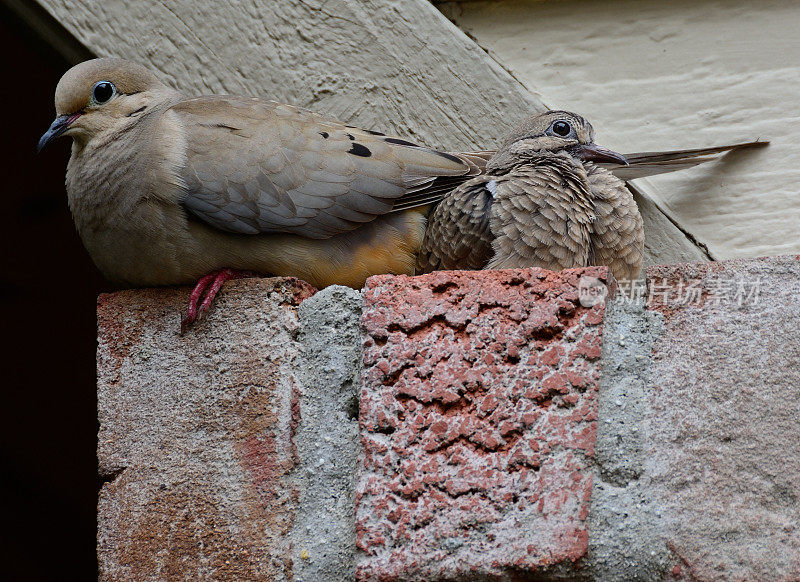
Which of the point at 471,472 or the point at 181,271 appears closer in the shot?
the point at 471,472

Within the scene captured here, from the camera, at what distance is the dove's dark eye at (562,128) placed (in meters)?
3.05

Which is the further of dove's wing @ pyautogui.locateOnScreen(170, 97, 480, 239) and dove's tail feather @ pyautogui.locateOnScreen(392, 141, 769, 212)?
dove's tail feather @ pyautogui.locateOnScreen(392, 141, 769, 212)

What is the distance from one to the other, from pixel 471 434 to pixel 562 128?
1.27 meters

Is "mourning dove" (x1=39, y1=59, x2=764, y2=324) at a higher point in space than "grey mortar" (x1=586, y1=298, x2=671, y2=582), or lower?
higher

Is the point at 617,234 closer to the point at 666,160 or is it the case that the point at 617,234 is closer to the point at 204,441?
the point at 666,160

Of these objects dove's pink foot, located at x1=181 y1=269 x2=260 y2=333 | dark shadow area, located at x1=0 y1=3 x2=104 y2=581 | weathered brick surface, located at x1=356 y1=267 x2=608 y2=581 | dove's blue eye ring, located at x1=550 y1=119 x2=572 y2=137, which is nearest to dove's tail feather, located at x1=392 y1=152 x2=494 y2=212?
dove's blue eye ring, located at x1=550 y1=119 x2=572 y2=137

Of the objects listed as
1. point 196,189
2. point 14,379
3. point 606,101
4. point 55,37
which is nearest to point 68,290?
point 14,379

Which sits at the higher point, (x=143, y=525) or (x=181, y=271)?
(x=181, y=271)

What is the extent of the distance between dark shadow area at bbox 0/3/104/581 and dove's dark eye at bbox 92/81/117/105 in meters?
1.60

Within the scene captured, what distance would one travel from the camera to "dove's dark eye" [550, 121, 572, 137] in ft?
10.0

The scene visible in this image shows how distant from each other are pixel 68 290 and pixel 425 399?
3.12 metres

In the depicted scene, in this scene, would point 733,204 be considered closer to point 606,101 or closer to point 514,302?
point 606,101

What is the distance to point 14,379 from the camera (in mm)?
4961

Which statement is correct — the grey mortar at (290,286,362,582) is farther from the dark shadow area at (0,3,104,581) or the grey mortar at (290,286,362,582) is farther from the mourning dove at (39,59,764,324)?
the dark shadow area at (0,3,104,581)
